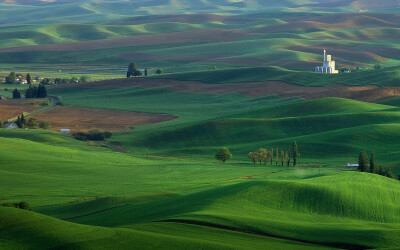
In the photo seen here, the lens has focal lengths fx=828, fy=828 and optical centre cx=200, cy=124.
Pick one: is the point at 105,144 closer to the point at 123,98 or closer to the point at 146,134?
the point at 146,134

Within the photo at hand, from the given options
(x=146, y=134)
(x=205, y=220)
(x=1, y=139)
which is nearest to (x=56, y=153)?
(x=1, y=139)

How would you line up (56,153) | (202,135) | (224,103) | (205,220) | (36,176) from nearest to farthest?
(205,220), (36,176), (56,153), (202,135), (224,103)

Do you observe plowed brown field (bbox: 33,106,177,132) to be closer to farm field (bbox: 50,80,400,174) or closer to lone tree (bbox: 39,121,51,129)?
lone tree (bbox: 39,121,51,129)

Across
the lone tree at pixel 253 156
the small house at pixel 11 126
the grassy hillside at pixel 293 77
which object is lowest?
the lone tree at pixel 253 156

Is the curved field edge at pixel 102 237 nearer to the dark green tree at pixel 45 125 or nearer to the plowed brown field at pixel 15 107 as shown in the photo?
the dark green tree at pixel 45 125

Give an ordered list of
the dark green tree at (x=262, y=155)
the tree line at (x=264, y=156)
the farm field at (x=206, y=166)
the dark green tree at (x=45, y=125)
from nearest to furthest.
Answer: the farm field at (x=206, y=166)
the tree line at (x=264, y=156)
the dark green tree at (x=262, y=155)
the dark green tree at (x=45, y=125)

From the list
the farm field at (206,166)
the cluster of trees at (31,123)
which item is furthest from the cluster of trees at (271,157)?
the cluster of trees at (31,123)

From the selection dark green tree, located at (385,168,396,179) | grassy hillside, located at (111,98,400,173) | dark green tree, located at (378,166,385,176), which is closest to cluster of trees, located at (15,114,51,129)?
grassy hillside, located at (111,98,400,173)

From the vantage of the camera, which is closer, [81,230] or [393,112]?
[81,230]

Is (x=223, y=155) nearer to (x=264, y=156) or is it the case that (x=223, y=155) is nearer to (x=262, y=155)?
(x=262, y=155)
